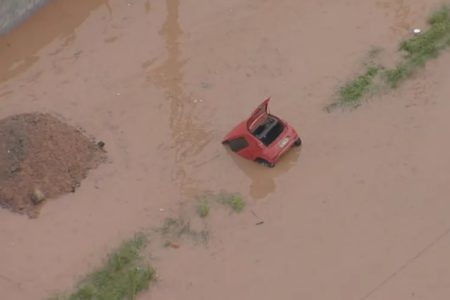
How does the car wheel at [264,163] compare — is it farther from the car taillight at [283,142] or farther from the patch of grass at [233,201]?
the patch of grass at [233,201]

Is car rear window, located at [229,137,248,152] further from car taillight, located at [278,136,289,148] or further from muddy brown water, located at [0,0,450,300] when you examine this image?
car taillight, located at [278,136,289,148]

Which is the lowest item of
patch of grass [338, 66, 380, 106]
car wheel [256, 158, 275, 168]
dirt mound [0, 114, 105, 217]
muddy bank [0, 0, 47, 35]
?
patch of grass [338, 66, 380, 106]

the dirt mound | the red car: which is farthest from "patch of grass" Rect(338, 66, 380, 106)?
the dirt mound

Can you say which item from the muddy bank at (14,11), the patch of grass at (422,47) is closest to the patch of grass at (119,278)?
the patch of grass at (422,47)

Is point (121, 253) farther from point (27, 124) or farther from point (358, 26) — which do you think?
point (358, 26)

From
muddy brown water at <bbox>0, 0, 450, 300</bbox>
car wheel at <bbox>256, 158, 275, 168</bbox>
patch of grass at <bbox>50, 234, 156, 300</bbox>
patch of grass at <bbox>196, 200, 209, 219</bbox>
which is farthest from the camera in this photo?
car wheel at <bbox>256, 158, 275, 168</bbox>

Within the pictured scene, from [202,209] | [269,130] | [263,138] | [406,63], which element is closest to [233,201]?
[202,209]

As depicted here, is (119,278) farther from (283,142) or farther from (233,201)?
(283,142)
